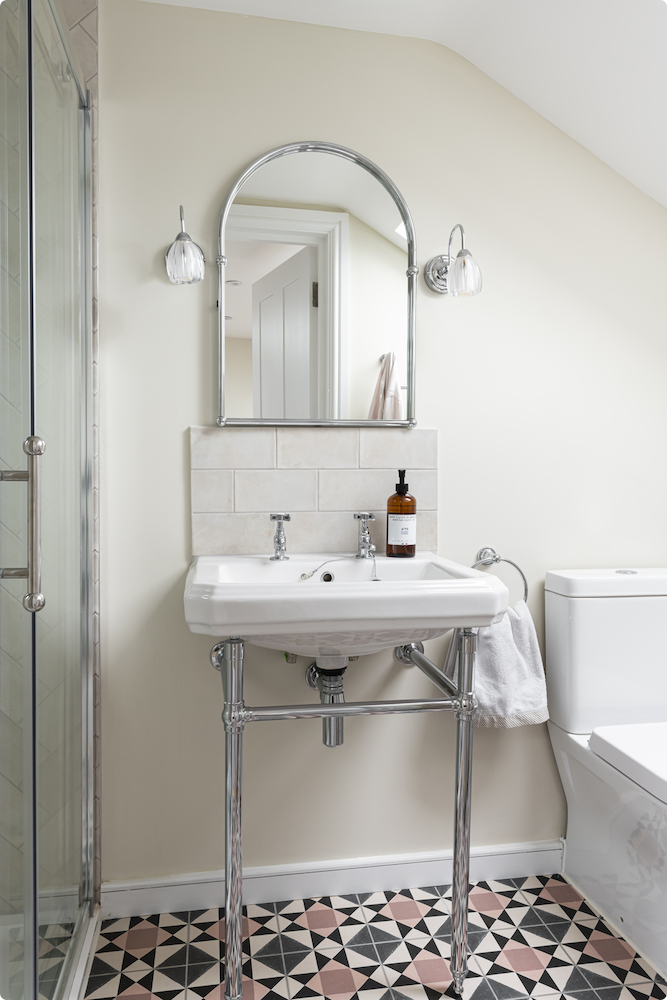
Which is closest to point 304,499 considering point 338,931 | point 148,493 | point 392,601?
point 148,493

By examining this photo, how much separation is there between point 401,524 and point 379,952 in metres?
0.92

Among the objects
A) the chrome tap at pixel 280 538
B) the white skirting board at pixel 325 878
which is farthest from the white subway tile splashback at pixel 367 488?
the white skirting board at pixel 325 878

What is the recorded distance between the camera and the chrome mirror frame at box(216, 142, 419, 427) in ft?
5.01

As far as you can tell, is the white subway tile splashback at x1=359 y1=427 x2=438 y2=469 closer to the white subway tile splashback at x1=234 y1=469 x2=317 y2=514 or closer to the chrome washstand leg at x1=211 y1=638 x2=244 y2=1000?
the white subway tile splashback at x1=234 y1=469 x2=317 y2=514

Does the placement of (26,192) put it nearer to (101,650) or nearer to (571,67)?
(101,650)

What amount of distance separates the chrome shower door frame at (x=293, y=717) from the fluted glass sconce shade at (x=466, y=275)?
76cm

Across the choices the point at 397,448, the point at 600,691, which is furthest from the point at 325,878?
the point at 397,448

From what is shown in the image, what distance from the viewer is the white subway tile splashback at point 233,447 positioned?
1.55 meters

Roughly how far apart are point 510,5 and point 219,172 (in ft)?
2.39

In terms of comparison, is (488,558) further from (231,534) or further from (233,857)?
(233,857)

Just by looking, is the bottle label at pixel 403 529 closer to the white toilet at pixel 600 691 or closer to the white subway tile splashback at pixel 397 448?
the white subway tile splashback at pixel 397 448

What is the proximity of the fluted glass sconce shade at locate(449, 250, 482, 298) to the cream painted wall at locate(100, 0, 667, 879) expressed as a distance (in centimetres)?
13

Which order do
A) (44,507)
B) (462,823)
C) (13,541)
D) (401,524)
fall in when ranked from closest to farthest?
(13,541) → (44,507) → (462,823) → (401,524)

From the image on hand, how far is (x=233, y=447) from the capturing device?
5.12 ft
